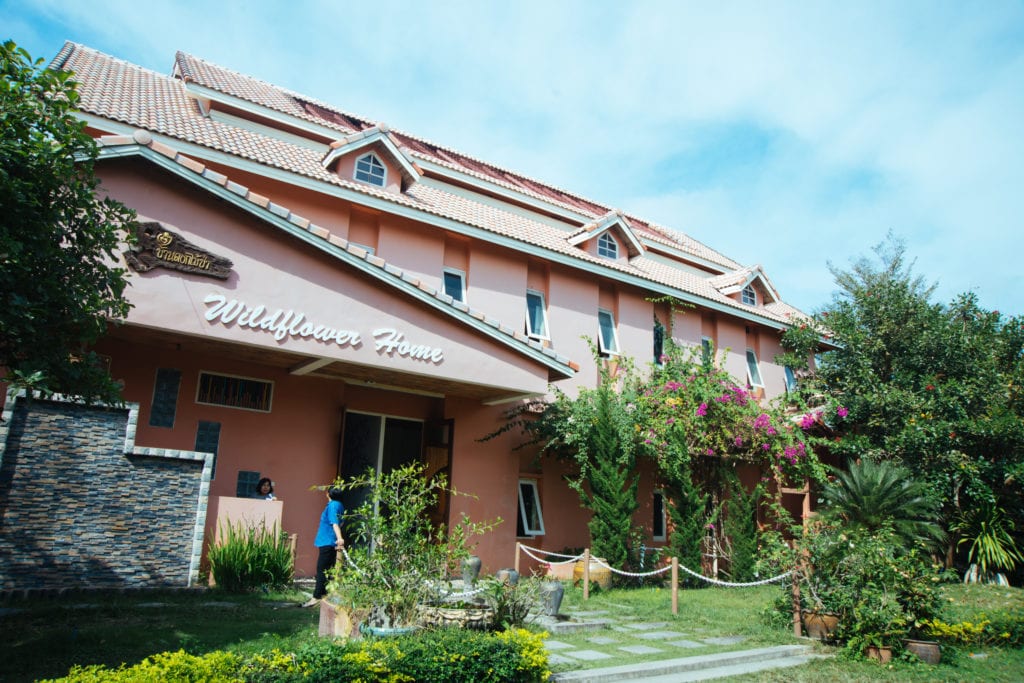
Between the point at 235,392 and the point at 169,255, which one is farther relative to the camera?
the point at 235,392

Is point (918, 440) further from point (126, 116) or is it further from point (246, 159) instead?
point (126, 116)

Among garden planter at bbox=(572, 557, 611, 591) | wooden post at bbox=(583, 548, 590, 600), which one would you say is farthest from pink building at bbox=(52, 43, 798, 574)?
wooden post at bbox=(583, 548, 590, 600)

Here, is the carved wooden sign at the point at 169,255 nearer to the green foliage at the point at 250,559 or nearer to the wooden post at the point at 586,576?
the green foliage at the point at 250,559

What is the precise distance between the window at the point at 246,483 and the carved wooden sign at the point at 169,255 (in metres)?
3.78

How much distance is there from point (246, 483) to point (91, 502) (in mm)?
3134

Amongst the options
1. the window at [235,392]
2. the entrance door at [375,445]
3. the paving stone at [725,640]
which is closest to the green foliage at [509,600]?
the paving stone at [725,640]

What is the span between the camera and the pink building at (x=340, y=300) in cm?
1026

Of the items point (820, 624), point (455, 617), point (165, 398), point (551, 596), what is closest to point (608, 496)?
point (551, 596)

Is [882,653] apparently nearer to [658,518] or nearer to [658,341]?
[658,518]

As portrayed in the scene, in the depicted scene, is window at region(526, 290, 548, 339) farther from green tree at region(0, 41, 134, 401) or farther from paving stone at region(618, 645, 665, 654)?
green tree at region(0, 41, 134, 401)

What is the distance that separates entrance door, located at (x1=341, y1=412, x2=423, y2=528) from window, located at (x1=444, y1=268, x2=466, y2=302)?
2.90m

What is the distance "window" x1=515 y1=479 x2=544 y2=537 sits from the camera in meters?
15.8

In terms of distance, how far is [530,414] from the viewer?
15.3 m

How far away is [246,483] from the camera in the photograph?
12.2 metres
